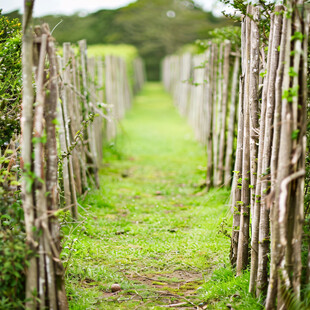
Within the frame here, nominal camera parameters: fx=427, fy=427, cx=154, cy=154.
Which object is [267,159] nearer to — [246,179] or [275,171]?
[275,171]

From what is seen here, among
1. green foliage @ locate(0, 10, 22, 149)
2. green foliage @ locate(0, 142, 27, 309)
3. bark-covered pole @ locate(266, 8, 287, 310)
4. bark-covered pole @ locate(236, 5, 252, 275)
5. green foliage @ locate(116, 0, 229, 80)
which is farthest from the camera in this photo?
green foliage @ locate(116, 0, 229, 80)

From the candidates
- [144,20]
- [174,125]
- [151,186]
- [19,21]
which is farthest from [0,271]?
[144,20]

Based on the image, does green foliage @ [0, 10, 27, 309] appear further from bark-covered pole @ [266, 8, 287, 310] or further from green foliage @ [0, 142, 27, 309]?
bark-covered pole @ [266, 8, 287, 310]

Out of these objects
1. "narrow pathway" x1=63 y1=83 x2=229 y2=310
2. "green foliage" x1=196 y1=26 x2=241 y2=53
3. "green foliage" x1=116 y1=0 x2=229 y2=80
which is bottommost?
"narrow pathway" x1=63 y1=83 x2=229 y2=310

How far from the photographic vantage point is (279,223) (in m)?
2.61

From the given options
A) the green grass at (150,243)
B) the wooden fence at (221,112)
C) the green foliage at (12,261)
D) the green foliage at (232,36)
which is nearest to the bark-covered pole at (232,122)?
the wooden fence at (221,112)

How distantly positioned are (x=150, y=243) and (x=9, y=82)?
87.5 inches

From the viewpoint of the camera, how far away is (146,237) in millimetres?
4863

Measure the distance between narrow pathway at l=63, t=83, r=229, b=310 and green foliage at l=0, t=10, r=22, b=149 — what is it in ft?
3.26

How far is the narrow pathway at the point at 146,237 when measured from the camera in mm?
3564

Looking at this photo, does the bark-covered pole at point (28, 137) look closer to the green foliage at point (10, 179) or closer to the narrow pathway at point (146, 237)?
the green foliage at point (10, 179)

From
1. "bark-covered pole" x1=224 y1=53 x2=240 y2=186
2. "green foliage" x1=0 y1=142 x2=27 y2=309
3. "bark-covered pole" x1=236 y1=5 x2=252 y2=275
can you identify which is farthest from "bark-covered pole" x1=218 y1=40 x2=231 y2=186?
"green foliage" x1=0 y1=142 x2=27 y2=309

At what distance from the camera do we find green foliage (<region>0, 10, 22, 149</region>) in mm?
3424

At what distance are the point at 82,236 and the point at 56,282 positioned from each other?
5.76 feet
